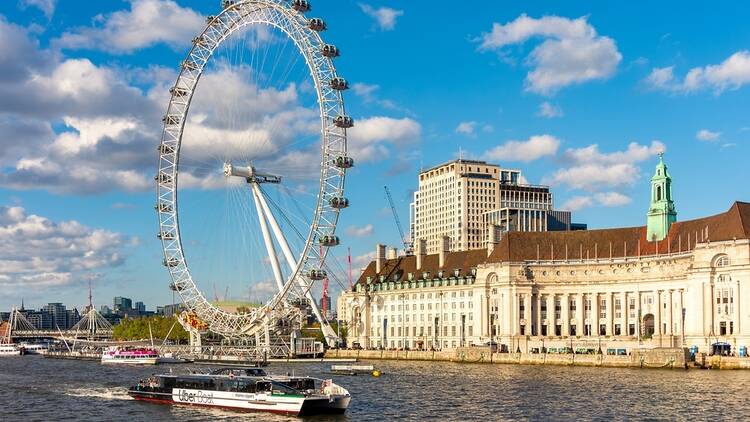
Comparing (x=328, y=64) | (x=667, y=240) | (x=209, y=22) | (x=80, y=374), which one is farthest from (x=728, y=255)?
(x=80, y=374)

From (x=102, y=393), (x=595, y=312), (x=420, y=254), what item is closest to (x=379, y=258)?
(x=420, y=254)

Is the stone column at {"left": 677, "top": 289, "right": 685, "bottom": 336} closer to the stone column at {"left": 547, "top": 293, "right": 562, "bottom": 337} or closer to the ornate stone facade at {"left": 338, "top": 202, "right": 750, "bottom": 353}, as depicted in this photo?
the ornate stone facade at {"left": 338, "top": 202, "right": 750, "bottom": 353}

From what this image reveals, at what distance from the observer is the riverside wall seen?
114 meters

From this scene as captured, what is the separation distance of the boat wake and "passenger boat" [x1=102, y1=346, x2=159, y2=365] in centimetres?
5894

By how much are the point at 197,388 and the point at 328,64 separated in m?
50.0

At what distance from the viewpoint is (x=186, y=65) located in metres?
131

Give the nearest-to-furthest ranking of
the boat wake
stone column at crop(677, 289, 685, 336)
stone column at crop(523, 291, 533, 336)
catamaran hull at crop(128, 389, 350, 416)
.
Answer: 1. catamaran hull at crop(128, 389, 350, 416)
2. the boat wake
3. stone column at crop(677, 289, 685, 336)
4. stone column at crop(523, 291, 533, 336)

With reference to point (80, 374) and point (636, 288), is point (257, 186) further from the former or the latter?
point (636, 288)

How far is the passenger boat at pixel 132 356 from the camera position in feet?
516

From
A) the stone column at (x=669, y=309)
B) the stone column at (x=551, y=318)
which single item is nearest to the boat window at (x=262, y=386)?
the stone column at (x=669, y=309)

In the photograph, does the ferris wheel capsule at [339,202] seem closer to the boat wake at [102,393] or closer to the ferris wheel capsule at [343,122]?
the ferris wheel capsule at [343,122]

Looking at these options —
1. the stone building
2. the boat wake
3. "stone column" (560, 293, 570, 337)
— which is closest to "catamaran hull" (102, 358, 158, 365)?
the stone building

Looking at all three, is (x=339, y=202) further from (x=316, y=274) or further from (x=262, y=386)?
(x=262, y=386)

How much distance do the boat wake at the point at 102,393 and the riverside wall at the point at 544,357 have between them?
185ft
